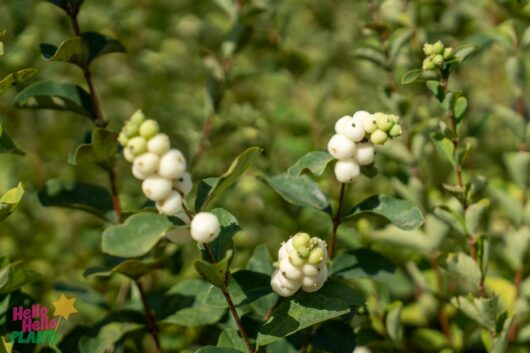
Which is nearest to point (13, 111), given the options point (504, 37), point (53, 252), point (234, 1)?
point (53, 252)

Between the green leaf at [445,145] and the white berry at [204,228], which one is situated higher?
the white berry at [204,228]

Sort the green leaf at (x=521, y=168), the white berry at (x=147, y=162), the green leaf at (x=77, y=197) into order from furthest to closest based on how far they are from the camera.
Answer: the green leaf at (x=521, y=168) → the green leaf at (x=77, y=197) → the white berry at (x=147, y=162)

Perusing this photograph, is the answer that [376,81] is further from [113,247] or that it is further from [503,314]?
[113,247]

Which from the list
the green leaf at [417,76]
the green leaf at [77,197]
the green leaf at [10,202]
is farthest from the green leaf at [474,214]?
the green leaf at [10,202]

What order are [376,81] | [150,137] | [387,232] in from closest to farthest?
[150,137] → [387,232] → [376,81]

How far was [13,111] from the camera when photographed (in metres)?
2.64

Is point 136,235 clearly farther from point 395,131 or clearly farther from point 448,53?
point 448,53

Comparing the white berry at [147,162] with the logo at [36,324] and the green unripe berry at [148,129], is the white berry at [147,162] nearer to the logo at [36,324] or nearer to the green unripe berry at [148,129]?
the green unripe berry at [148,129]

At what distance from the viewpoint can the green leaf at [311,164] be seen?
1.09 metres

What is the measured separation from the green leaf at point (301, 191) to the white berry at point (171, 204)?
332 mm

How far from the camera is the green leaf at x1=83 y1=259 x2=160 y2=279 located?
112cm

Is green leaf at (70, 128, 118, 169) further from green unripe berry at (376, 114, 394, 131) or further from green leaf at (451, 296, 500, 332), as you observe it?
green leaf at (451, 296, 500, 332)

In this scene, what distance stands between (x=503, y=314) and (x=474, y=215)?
8.6 inches

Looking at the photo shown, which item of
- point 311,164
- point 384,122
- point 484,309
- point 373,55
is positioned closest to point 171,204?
point 311,164
